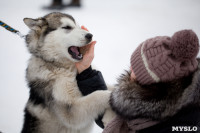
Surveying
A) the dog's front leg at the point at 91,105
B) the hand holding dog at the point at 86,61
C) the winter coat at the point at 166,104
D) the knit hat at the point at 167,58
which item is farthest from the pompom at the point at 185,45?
the hand holding dog at the point at 86,61

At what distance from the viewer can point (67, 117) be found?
1860 millimetres

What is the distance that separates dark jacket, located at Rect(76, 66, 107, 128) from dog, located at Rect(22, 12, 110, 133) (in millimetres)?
63

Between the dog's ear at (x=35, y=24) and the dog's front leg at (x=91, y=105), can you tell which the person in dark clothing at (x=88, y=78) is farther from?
the dog's ear at (x=35, y=24)

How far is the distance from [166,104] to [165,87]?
0.10 meters

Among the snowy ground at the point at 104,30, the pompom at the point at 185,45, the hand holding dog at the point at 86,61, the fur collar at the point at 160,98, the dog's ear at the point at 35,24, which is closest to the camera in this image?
the pompom at the point at 185,45

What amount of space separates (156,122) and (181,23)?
20.3ft

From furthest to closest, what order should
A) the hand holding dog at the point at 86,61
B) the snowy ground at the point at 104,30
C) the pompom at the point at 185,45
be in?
the snowy ground at the point at 104,30
the hand holding dog at the point at 86,61
the pompom at the point at 185,45

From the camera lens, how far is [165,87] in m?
1.13

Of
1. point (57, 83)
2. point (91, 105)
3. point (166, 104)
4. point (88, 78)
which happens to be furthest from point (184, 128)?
point (57, 83)

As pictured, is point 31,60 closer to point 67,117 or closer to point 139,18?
point 67,117

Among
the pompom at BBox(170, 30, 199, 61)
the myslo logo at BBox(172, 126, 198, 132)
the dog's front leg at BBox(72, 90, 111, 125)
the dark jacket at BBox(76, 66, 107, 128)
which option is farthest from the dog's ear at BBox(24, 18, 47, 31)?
the myslo logo at BBox(172, 126, 198, 132)

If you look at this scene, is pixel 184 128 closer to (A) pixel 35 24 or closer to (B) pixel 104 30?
(A) pixel 35 24

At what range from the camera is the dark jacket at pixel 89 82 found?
1.85 metres

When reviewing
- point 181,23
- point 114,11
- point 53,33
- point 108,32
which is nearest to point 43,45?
point 53,33
